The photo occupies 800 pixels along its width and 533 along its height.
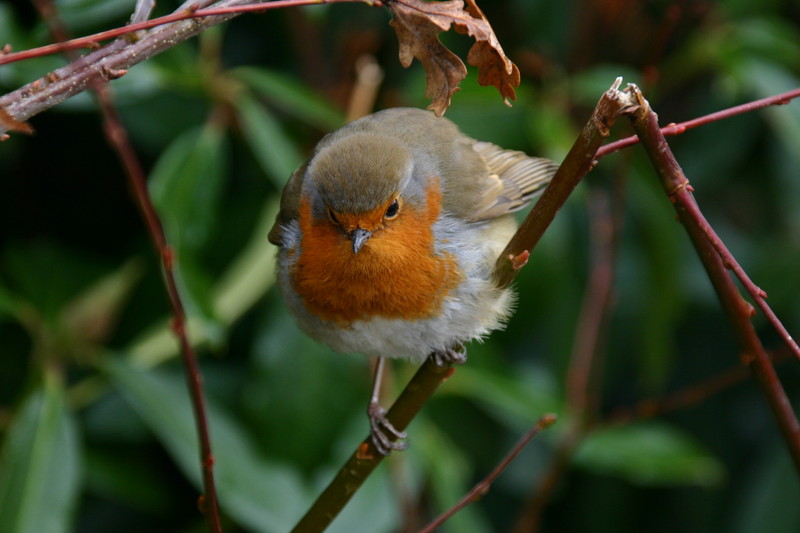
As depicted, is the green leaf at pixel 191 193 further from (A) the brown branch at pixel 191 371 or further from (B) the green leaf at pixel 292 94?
(A) the brown branch at pixel 191 371

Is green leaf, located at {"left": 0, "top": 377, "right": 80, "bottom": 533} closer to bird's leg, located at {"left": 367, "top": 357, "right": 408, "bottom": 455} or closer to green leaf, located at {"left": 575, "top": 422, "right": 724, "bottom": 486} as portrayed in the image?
bird's leg, located at {"left": 367, "top": 357, "right": 408, "bottom": 455}

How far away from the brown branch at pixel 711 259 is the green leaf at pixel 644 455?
5.57 feet

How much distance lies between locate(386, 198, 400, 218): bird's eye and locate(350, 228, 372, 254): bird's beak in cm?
7

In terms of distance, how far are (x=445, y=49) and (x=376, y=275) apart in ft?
2.94

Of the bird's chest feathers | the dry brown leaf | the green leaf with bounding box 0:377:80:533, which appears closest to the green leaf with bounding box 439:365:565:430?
the bird's chest feathers

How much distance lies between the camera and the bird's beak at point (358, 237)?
7.95 ft

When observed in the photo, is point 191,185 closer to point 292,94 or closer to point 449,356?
point 292,94

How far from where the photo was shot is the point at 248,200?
145 inches

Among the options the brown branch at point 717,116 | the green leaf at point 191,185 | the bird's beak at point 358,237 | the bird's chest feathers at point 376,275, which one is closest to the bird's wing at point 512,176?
the bird's chest feathers at point 376,275

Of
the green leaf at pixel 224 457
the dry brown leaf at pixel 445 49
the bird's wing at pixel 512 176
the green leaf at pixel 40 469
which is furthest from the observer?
the green leaf at pixel 224 457

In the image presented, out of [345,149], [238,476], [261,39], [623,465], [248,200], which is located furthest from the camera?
[261,39]

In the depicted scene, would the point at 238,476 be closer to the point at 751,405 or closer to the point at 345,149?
the point at 345,149

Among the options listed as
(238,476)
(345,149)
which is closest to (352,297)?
(345,149)

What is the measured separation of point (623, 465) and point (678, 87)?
1.92 metres
